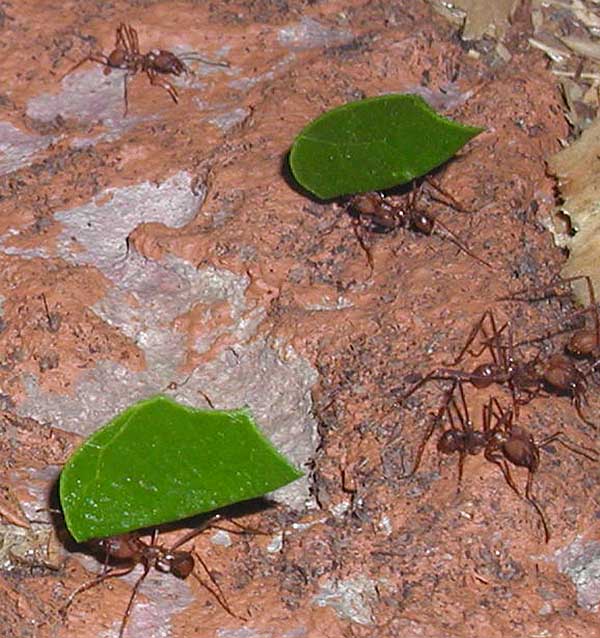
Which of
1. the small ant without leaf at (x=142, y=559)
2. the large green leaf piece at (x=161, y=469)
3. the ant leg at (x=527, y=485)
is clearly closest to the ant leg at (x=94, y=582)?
the small ant without leaf at (x=142, y=559)

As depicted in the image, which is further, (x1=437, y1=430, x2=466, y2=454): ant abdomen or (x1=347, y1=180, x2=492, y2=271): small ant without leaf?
(x1=347, y1=180, x2=492, y2=271): small ant without leaf

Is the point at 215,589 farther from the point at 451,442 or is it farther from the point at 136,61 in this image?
the point at 136,61

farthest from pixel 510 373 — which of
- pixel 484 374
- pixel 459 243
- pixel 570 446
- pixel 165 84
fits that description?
pixel 165 84

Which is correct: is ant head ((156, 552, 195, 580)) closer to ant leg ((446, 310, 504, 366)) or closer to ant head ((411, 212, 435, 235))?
ant leg ((446, 310, 504, 366))

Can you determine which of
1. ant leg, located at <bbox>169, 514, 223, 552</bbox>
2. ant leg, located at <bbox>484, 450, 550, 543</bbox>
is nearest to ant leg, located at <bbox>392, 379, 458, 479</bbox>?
ant leg, located at <bbox>484, 450, 550, 543</bbox>

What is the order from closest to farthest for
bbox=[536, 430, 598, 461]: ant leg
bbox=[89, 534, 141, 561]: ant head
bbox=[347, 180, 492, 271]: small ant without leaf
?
bbox=[89, 534, 141, 561]: ant head < bbox=[536, 430, 598, 461]: ant leg < bbox=[347, 180, 492, 271]: small ant without leaf

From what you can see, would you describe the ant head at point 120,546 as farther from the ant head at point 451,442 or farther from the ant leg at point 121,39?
the ant leg at point 121,39

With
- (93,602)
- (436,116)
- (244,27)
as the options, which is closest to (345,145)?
(436,116)

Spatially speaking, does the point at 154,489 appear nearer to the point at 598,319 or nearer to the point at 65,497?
the point at 65,497
